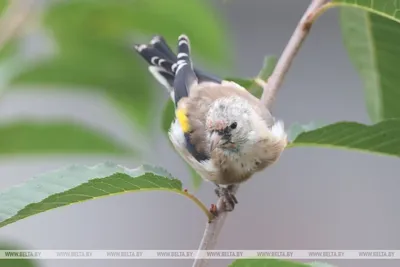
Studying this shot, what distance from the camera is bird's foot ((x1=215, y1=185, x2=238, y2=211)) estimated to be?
2.12ft

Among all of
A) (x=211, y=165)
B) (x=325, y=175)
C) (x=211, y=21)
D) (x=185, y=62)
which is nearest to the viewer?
(x=211, y=165)

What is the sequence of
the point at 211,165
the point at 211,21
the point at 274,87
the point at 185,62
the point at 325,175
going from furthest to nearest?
the point at 325,175
the point at 211,21
the point at 185,62
the point at 211,165
the point at 274,87

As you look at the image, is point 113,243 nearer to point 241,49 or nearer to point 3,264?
point 3,264

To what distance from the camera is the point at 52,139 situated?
3.47 feet

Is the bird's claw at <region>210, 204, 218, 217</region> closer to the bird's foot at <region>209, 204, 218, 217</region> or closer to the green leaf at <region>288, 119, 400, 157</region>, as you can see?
the bird's foot at <region>209, 204, 218, 217</region>

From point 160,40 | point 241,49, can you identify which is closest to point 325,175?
point 241,49

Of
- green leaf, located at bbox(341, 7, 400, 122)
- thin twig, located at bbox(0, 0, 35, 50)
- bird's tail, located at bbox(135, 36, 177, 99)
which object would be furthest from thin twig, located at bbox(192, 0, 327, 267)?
thin twig, located at bbox(0, 0, 35, 50)

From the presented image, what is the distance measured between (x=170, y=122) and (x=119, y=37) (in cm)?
41

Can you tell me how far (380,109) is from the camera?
31.9 inches

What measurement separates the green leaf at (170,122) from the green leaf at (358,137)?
0.49ft

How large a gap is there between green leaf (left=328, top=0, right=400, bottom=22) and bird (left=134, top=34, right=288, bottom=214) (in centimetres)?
15

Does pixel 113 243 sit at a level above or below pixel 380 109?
below

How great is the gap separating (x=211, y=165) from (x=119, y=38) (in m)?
0.50

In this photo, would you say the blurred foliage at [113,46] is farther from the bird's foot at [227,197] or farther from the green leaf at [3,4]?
the bird's foot at [227,197]
